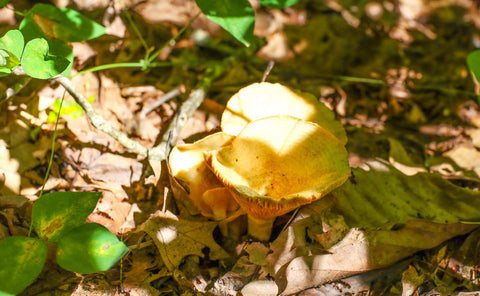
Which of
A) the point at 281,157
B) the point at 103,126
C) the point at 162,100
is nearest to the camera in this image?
the point at 281,157

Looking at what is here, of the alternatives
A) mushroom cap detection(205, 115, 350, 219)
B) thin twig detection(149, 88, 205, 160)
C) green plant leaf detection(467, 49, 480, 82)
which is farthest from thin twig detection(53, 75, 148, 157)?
green plant leaf detection(467, 49, 480, 82)

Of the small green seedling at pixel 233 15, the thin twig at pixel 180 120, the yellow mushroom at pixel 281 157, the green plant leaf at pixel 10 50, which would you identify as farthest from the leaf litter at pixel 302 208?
the small green seedling at pixel 233 15

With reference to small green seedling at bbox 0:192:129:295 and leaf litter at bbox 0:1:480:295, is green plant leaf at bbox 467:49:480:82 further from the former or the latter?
small green seedling at bbox 0:192:129:295

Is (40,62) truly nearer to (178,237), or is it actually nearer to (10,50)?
(10,50)

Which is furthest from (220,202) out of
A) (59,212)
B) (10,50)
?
(10,50)

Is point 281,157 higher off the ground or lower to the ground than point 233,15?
lower

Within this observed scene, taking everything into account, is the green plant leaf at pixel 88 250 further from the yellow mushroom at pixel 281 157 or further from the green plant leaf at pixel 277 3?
the green plant leaf at pixel 277 3
